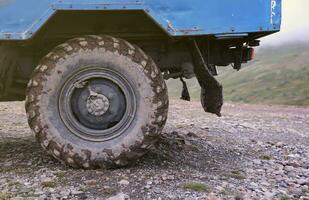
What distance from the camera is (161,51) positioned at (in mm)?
5223

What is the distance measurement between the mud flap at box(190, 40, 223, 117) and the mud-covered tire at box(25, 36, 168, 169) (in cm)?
69

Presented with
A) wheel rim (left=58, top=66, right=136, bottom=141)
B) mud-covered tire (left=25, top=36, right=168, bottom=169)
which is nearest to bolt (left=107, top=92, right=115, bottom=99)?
wheel rim (left=58, top=66, right=136, bottom=141)

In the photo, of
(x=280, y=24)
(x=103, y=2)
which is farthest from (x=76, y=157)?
(x=280, y=24)

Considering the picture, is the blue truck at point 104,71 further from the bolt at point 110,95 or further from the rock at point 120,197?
the rock at point 120,197

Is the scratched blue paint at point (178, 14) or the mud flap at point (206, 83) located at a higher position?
the scratched blue paint at point (178, 14)

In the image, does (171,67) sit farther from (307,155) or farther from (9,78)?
(307,155)

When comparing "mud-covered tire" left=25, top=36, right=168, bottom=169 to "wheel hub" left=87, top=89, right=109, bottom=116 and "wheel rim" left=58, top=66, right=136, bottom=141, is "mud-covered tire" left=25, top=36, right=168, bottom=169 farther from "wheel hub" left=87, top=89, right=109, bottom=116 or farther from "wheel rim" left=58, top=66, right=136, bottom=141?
"wheel hub" left=87, top=89, right=109, bottom=116

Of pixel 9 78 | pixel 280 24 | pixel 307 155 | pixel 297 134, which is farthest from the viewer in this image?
pixel 297 134

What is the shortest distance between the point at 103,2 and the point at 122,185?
1.66m

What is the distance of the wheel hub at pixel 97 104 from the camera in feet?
14.7

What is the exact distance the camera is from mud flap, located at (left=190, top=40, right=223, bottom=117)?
4.95 meters

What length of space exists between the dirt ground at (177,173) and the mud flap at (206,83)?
66 cm

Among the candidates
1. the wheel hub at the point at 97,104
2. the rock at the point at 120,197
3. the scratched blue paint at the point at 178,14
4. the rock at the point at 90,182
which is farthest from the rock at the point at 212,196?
the scratched blue paint at the point at 178,14

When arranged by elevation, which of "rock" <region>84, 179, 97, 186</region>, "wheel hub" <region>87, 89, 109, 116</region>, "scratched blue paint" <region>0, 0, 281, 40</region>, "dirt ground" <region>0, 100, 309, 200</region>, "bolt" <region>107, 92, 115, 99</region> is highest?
"scratched blue paint" <region>0, 0, 281, 40</region>
